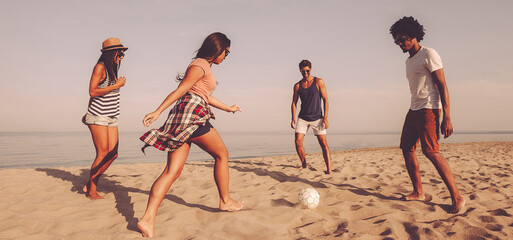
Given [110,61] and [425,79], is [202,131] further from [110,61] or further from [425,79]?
[425,79]

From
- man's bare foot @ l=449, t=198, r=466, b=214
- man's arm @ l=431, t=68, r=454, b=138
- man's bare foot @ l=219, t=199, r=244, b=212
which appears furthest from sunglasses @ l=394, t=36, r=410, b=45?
man's bare foot @ l=219, t=199, r=244, b=212

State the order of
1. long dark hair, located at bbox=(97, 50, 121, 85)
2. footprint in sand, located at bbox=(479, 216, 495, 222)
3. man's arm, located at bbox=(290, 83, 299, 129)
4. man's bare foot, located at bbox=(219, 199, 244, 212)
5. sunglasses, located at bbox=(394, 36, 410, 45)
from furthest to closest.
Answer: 1. man's arm, located at bbox=(290, 83, 299, 129)
2. long dark hair, located at bbox=(97, 50, 121, 85)
3. sunglasses, located at bbox=(394, 36, 410, 45)
4. man's bare foot, located at bbox=(219, 199, 244, 212)
5. footprint in sand, located at bbox=(479, 216, 495, 222)

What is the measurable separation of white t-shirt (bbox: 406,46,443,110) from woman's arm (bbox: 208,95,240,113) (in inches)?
85.1

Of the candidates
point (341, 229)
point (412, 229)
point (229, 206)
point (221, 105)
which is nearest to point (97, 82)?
point (221, 105)

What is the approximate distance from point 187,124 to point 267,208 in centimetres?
142

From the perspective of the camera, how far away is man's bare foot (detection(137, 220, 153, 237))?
7.91 feet

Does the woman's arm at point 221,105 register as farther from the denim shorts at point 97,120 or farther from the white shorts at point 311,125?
the white shorts at point 311,125

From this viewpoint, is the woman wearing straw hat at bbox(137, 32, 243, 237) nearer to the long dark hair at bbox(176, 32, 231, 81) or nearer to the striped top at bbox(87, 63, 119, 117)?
the long dark hair at bbox(176, 32, 231, 81)

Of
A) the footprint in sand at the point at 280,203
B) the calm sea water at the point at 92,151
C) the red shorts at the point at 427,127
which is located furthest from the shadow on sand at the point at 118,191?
the calm sea water at the point at 92,151

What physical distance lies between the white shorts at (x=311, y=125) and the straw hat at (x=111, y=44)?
12.1 feet

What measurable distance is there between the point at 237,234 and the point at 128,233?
1015mm

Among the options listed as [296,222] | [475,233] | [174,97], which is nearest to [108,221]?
[174,97]

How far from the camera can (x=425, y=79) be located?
127 inches

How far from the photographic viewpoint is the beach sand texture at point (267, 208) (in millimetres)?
2502
